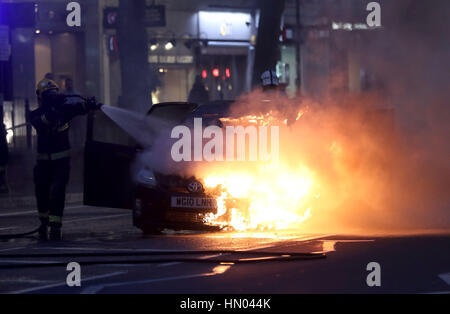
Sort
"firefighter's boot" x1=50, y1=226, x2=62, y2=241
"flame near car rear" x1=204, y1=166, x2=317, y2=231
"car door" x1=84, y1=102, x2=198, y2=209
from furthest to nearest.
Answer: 1. "car door" x1=84, y1=102, x2=198, y2=209
2. "firefighter's boot" x1=50, y1=226, x2=62, y2=241
3. "flame near car rear" x1=204, y1=166, x2=317, y2=231

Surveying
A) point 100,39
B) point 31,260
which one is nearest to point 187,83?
point 100,39

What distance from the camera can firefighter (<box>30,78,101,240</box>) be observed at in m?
11.0

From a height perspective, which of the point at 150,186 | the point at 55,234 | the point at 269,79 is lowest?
the point at 55,234

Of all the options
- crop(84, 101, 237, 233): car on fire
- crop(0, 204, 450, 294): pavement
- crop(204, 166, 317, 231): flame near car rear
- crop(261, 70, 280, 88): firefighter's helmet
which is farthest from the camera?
crop(261, 70, 280, 88): firefighter's helmet

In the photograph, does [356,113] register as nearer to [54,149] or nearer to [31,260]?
[54,149]

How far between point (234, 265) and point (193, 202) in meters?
2.17

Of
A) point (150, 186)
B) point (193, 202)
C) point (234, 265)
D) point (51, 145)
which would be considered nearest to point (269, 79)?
point (150, 186)

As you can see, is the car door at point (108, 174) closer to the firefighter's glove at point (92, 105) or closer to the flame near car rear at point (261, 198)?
the firefighter's glove at point (92, 105)

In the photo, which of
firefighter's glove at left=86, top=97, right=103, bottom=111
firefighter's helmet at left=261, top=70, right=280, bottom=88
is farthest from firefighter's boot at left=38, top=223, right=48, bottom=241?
firefighter's helmet at left=261, top=70, right=280, bottom=88

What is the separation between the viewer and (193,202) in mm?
10133

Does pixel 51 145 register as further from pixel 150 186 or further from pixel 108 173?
pixel 150 186

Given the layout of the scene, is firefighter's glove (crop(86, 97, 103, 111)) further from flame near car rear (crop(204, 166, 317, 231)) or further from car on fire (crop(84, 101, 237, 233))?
flame near car rear (crop(204, 166, 317, 231))

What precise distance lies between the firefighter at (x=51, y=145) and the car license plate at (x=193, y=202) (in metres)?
1.56

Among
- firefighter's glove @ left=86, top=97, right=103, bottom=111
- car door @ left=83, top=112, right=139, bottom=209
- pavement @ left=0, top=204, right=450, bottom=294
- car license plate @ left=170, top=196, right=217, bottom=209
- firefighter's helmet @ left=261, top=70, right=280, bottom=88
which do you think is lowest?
pavement @ left=0, top=204, right=450, bottom=294
